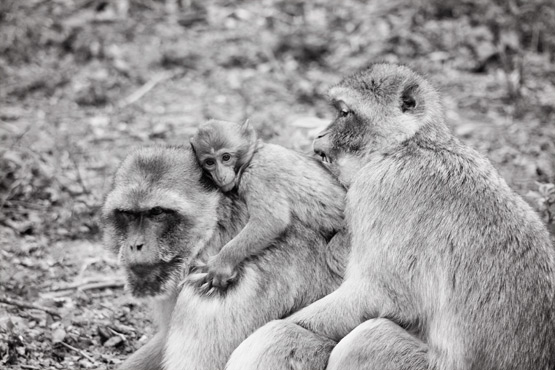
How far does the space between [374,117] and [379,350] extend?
1.39 meters

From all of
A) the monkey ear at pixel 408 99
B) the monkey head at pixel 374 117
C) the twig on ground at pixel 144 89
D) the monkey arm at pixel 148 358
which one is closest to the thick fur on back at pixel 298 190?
the monkey head at pixel 374 117

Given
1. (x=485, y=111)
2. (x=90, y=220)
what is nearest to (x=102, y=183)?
(x=90, y=220)

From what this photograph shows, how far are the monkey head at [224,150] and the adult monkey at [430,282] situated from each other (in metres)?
0.70

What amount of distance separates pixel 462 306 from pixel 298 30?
6.65 metres

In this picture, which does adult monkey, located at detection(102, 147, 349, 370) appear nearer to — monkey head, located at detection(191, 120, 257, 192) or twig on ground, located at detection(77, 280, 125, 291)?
monkey head, located at detection(191, 120, 257, 192)

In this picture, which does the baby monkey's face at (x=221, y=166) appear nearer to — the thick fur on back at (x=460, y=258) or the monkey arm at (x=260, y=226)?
the monkey arm at (x=260, y=226)

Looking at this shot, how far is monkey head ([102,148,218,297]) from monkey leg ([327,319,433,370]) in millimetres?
1055

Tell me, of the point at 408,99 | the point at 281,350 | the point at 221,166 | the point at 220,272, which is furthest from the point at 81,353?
the point at 408,99

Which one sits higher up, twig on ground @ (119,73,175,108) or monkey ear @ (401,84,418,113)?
monkey ear @ (401,84,418,113)

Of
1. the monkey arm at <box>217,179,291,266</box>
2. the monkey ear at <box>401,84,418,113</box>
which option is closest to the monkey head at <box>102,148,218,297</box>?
the monkey arm at <box>217,179,291,266</box>

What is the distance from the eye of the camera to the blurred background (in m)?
7.28

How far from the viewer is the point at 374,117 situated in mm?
4945

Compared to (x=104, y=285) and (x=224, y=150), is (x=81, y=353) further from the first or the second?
(x=224, y=150)

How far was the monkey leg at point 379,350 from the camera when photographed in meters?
4.24
